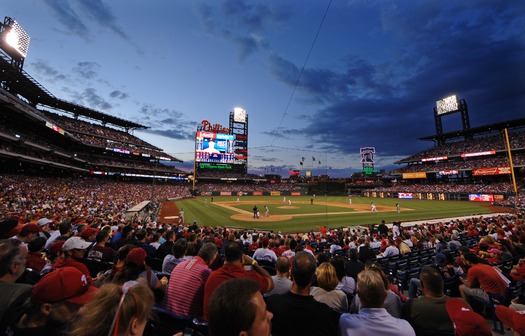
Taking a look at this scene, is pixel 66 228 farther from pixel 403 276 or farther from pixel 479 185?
pixel 479 185

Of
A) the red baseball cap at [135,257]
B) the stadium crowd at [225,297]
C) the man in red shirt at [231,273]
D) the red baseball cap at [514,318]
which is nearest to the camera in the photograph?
the stadium crowd at [225,297]

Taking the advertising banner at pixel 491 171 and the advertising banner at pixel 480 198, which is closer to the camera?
the advertising banner at pixel 480 198

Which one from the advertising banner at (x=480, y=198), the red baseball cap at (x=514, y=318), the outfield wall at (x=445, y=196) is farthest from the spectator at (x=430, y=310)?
the advertising banner at (x=480, y=198)

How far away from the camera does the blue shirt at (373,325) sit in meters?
2.43

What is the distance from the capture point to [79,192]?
40562 millimetres

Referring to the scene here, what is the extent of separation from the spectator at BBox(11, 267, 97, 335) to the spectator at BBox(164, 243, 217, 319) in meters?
1.45

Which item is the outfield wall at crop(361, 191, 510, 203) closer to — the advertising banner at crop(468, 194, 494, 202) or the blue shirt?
the advertising banner at crop(468, 194, 494, 202)

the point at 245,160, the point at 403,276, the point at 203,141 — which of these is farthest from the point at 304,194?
the point at 403,276

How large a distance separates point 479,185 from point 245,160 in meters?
70.0

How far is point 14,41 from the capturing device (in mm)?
34062

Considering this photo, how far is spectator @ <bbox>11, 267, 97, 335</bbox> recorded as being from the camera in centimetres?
223

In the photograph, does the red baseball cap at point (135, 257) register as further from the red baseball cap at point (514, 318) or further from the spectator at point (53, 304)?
the red baseball cap at point (514, 318)

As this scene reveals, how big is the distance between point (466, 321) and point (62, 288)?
4686 mm

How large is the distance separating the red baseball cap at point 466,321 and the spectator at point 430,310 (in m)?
0.19
